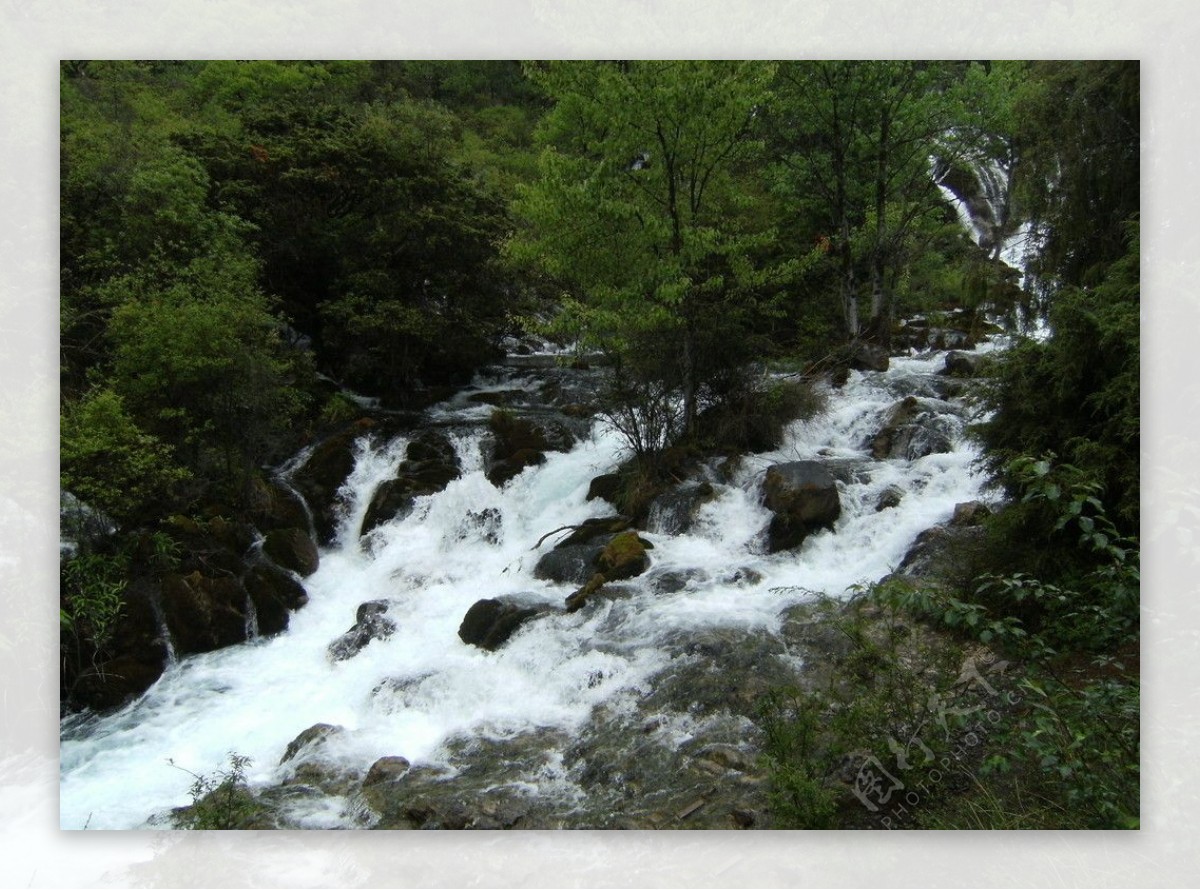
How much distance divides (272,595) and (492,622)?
2.10 meters

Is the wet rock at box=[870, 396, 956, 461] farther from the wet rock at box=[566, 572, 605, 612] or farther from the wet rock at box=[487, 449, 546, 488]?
the wet rock at box=[487, 449, 546, 488]

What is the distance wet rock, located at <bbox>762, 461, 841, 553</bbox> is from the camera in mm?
6504

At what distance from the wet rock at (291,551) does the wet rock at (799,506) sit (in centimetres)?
421

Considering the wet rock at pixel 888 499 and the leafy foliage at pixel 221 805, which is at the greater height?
the wet rock at pixel 888 499

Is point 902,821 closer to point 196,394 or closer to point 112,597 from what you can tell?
point 112,597

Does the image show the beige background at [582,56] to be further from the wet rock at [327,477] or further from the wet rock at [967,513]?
the wet rock at [327,477]

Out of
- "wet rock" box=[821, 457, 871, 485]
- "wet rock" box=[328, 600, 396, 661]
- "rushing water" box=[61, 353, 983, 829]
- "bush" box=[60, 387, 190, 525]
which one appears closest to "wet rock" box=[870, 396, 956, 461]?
"rushing water" box=[61, 353, 983, 829]

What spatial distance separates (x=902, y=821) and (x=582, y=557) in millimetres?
3574

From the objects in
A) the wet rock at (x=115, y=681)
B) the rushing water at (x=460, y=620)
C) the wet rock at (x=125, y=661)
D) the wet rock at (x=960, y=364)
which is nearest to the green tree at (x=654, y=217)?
the rushing water at (x=460, y=620)

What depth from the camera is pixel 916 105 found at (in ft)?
32.7

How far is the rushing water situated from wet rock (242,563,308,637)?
4.4 inches

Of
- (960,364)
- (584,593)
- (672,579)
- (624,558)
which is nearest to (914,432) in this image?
(960,364)

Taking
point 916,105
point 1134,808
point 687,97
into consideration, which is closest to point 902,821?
point 1134,808

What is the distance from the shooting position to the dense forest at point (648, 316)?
140 inches
